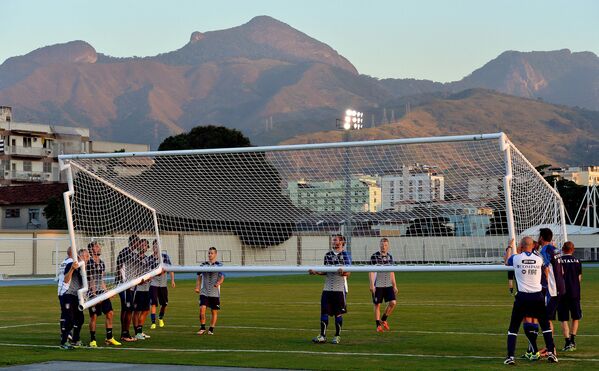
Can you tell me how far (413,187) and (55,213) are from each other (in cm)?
6804

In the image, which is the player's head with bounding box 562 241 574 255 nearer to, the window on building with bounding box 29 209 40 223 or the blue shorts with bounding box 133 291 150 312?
the blue shorts with bounding box 133 291 150 312

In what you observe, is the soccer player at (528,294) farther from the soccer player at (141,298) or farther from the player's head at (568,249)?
the soccer player at (141,298)

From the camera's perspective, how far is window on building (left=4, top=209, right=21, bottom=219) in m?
90.5

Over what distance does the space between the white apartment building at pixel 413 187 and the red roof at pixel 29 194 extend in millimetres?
70202

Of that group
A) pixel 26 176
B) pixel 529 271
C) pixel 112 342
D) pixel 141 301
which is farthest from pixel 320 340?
pixel 26 176

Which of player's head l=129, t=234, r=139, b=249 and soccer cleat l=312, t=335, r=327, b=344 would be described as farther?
player's head l=129, t=234, r=139, b=249

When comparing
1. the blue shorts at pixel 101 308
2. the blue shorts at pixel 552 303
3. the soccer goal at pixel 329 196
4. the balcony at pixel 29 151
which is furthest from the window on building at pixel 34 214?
the blue shorts at pixel 552 303

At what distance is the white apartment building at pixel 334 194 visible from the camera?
22.2 m

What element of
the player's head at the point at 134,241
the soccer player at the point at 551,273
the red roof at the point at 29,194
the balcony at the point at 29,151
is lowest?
the soccer player at the point at 551,273

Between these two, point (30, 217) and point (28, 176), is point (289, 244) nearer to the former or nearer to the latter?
point (30, 217)

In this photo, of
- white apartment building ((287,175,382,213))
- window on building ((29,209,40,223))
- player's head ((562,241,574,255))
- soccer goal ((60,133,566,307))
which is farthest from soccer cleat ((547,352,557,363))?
window on building ((29,209,40,223))

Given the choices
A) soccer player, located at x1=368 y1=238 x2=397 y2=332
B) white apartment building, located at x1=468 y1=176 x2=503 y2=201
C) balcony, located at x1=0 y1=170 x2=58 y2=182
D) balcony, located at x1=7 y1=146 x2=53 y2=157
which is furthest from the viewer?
Answer: balcony, located at x1=7 y1=146 x2=53 y2=157

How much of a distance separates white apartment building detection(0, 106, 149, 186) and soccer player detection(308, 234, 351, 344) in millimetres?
101766

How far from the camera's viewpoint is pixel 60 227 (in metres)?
84.8
